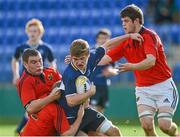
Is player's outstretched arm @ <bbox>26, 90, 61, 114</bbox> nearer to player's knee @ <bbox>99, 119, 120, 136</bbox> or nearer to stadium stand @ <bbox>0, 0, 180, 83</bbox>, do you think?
player's knee @ <bbox>99, 119, 120, 136</bbox>

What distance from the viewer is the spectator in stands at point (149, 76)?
9703 millimetres

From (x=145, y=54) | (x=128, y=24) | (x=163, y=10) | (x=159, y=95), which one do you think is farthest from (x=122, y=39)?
(x=163, y=10)

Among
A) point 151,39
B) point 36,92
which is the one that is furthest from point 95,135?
point 151,39

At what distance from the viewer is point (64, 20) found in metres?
21.9

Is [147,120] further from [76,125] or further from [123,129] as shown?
[123,129]

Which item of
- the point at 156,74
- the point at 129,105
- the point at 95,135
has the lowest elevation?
the point at 129,105

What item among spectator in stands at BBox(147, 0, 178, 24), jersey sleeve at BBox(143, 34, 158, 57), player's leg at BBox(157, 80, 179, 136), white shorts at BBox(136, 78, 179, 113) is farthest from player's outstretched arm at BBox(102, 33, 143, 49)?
spectator in stands at BBox(147, 0, 178, 24)

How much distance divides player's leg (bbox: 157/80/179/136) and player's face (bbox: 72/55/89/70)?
5.08ft

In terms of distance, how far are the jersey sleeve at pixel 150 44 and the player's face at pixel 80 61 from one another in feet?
3.59

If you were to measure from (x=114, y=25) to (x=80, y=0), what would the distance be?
1.78 m

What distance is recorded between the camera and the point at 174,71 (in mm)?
18156

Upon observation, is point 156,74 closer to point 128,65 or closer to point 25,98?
point 128,65

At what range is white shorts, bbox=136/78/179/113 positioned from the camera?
9.91 metres

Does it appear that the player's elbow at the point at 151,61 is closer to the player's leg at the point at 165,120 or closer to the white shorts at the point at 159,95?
the white shorts at the point at 159,95
